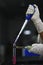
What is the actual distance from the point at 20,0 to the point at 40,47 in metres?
0.92

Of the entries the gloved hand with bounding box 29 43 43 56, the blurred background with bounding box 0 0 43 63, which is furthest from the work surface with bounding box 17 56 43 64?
the gloved hand with bounding box 29 43 43 56

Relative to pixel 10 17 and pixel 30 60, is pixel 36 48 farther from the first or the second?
pixel 10 17

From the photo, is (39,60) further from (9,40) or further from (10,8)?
(10,8)

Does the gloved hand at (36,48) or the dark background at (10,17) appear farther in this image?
the dark background at (10,17)

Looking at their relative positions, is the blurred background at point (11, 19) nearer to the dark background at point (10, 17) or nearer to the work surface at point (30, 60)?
the dark background at point (10, 17)

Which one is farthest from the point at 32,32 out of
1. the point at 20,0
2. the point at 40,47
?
the point at 40,47

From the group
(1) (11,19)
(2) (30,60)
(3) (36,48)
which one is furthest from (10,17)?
(3) (36,48)

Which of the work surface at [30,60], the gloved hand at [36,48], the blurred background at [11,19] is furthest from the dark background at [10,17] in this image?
the gloved hand at [36,48]

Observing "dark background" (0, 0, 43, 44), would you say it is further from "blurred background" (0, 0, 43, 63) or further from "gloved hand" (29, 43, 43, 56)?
"gloved hand" (29, 43, 43, 56)

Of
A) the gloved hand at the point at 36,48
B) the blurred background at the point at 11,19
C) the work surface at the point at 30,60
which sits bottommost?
the work surface at the point at 30,60

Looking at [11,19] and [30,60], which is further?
[11,19]

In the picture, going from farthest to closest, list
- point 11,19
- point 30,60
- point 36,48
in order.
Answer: point 11,19
point 30,60
point 36,48

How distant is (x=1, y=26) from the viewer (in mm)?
1702

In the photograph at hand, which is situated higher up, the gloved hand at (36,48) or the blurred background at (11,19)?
the blurred background at (11,19)
